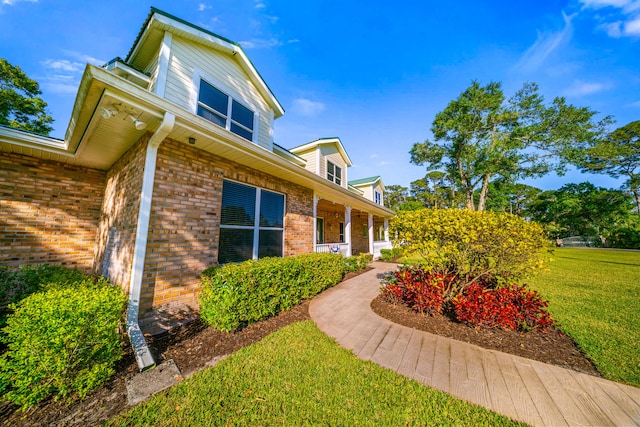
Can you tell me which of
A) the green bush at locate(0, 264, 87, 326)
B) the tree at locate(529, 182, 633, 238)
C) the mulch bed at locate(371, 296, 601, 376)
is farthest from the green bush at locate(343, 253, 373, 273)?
the tree at locate(529, 182, 633, 238)

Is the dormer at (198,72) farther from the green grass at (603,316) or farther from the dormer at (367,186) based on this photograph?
the dormer at (367,186)

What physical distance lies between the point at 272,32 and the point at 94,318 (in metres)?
9.47

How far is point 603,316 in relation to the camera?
13.7ft

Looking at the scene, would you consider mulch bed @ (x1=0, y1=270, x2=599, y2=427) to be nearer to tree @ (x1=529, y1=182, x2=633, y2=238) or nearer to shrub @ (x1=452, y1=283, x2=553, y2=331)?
shrub @ (x1=452, y1=283, x2=553, y2=331)

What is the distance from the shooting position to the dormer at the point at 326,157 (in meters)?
11.5

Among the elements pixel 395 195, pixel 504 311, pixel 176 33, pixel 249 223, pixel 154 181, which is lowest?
pixel 504 311

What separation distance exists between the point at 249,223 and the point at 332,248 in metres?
4.56

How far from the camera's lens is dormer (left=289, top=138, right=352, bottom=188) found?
11.5 meters

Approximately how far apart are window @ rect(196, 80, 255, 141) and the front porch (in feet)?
14.1

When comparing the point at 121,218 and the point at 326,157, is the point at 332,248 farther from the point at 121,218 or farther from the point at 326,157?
the point at 121,218

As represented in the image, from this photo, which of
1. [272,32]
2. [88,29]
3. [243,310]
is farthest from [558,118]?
[88,29]

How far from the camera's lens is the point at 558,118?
62.3 ft

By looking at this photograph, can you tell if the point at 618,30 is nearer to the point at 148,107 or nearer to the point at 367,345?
the point at 367,345

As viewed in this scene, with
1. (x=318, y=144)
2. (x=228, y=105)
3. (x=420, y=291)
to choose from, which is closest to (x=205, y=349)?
(x=420, y=291)
